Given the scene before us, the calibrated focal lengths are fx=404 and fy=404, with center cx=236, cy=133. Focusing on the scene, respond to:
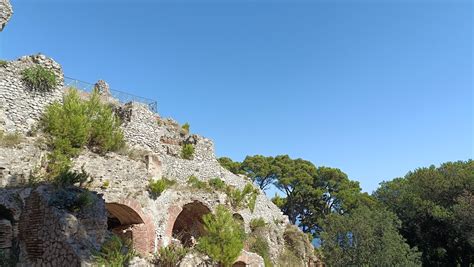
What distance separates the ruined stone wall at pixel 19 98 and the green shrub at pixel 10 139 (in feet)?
2.77

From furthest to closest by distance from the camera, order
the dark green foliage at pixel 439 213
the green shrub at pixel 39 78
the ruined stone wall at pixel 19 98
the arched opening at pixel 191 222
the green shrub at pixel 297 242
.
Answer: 1. the dark green foliage at pixel 439 213
2. the green shrub at pixel 297 242
3. the arched opening at pixel 191 222
4. the green shrub at pixel 39 78
5. the ruined stone wall at pixel 19 98

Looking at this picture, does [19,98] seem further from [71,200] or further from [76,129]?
[71,200]

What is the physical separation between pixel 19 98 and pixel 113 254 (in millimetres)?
9847

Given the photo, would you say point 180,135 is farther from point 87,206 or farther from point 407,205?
point 407,205

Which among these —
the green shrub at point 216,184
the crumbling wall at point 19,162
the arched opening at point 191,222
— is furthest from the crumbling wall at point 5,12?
the green shrub at point 216,184

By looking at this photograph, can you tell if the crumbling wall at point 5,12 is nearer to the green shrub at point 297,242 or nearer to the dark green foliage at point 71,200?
the dark green foliage at point 71,200

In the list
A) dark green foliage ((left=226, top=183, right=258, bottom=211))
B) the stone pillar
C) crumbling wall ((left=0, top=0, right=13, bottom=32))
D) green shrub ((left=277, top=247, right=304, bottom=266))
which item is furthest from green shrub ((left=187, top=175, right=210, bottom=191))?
crumbling wall ((left=0, top=0, right=13, bottom=32))

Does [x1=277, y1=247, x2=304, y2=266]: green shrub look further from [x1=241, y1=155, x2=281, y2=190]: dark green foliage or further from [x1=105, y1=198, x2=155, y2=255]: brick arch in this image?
[x1=241, y1=155, x2=281, y2=190]: dark green foliage

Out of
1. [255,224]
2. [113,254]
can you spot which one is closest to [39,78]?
[113,254]

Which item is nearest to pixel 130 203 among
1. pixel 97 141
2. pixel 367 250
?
pixel 97 141

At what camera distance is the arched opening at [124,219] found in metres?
14.5

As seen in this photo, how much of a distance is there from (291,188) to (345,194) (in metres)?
5.32

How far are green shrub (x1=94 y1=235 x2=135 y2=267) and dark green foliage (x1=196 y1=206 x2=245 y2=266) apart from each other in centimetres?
507

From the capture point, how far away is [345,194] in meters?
38.8
